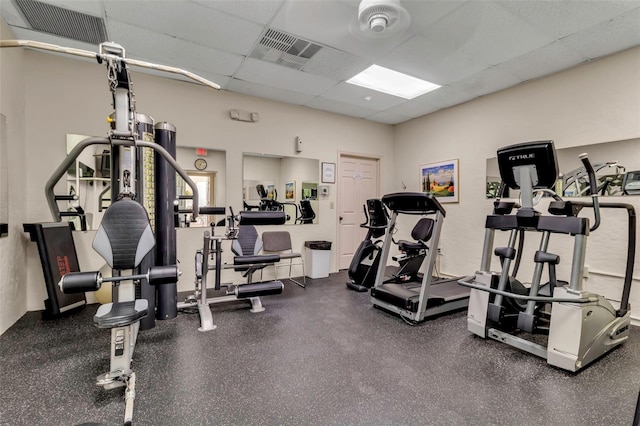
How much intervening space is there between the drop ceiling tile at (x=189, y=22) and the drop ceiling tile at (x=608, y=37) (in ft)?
10.2

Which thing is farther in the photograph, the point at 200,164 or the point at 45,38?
the point at 200,164

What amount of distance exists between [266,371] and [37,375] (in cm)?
160

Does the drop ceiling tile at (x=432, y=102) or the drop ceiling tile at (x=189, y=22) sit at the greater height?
the drop ceiling tile at (x=189, y=22)

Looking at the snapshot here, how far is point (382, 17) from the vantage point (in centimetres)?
239

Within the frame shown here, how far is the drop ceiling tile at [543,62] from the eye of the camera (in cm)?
307

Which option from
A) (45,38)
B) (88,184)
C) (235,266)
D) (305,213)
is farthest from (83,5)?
(305,213)

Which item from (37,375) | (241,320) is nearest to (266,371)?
(241,320)

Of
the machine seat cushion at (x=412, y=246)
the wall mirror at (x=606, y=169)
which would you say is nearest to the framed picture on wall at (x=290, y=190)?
the machine seat cushion at (x=412, y=246)

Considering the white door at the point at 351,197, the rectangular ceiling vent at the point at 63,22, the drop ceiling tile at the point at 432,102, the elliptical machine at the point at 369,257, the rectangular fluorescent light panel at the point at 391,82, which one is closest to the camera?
the rectangular ceiling vent at the point at 63,22

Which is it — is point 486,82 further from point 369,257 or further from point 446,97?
point 369,257

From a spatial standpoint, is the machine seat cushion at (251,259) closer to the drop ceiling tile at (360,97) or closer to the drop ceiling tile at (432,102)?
the drop ceiling tile at (360,97)

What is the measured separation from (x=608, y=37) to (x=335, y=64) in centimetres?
268

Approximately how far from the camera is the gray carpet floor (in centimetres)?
169

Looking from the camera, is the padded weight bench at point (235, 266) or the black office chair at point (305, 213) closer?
the padded weight bench at point (235, 266)
